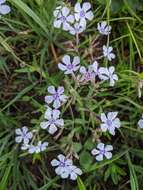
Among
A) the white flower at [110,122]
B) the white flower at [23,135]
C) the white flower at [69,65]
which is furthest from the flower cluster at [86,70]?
the white flower at [23,135]

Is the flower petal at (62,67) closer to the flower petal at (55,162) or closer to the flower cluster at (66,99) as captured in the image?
the flower cluster at (66,99)

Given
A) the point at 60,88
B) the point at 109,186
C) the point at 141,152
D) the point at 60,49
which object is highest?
the point at 60,49

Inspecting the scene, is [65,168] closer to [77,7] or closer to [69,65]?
[69,65]

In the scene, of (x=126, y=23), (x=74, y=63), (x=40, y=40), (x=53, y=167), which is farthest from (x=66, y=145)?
(x=126, y=23)

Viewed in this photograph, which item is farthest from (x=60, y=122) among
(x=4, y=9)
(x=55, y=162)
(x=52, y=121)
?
(x=4, y=9)

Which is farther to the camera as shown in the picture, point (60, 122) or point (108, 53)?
point (108, 53)

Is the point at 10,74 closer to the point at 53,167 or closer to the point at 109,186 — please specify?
the point at 53,167
